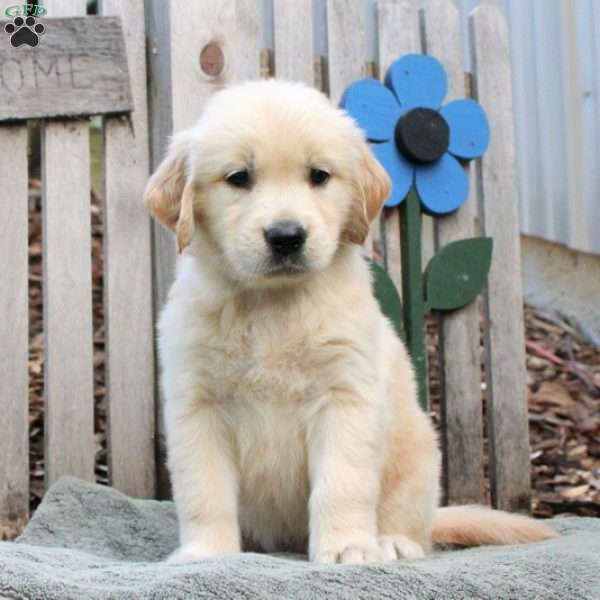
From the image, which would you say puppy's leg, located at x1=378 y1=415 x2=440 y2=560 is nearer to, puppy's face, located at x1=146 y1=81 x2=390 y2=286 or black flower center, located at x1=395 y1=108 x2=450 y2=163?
puppy's face, located at x1=146 y1=81 x2=390 y2=286

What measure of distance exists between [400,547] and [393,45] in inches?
92.2

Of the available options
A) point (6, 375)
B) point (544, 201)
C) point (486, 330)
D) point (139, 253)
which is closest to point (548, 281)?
point (544, 201)

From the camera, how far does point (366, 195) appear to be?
10.5 feet

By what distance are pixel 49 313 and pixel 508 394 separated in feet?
6.54

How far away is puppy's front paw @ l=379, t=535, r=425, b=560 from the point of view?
3.02 metres

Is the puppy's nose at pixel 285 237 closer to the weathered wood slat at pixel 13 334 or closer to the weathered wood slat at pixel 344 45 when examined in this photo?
the weathered wood slat at pixel 13 334

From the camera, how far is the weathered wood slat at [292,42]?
14.3ft

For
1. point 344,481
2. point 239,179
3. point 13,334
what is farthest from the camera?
point 13,334

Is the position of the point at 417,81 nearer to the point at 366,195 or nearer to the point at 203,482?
the point at 366,195

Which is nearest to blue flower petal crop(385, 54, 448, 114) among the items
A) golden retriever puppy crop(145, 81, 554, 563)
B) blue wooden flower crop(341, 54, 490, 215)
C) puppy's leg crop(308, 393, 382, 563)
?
blue wooden flower crop(341, 54, 490, 215)

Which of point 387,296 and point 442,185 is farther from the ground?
point 442,185

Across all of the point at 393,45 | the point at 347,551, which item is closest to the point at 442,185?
the point at 393,45

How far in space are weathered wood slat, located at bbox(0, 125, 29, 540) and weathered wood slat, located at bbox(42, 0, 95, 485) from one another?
8 cm

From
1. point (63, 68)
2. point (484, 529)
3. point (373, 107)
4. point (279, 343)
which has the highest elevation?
point (63, 68)
